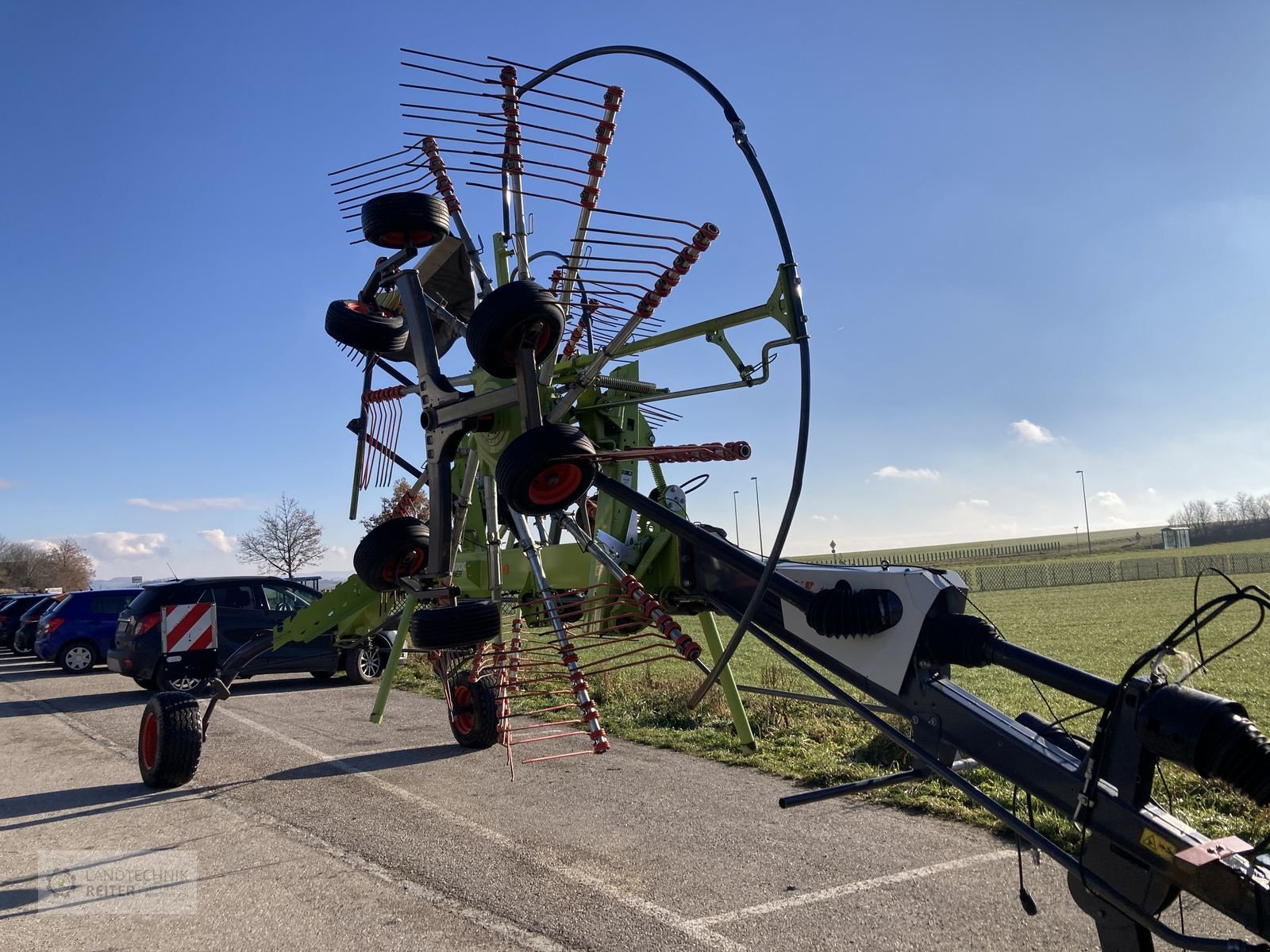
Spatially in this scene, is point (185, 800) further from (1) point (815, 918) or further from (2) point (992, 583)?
(2) point (992, 583)

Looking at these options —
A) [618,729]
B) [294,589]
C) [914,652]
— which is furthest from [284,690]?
[914,652]

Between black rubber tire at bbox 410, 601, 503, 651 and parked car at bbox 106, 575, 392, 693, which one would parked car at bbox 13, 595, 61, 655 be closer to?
parked car at bbox 106, 575, 392, 693

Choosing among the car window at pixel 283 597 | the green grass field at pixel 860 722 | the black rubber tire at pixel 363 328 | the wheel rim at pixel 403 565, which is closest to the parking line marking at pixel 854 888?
the green grass field at pixel 860 722

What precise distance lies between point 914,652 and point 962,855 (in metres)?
2.27

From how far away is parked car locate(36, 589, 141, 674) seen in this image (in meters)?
18.7

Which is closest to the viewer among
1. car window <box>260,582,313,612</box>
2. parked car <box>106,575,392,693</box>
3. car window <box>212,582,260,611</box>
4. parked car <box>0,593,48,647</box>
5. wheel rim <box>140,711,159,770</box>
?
wheel rim <box>140,711,159,770</box>

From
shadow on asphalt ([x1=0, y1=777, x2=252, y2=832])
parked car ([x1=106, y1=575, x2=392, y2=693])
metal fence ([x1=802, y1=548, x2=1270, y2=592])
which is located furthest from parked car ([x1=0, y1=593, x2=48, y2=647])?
metal fence ([x1=802, y1=548, x2=1270, y2=592])

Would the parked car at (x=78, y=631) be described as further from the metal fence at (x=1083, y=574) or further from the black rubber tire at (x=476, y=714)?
the metal fence at (x=1083, y=574)

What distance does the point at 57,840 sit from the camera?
6.30 metres

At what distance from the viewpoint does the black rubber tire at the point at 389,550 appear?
5.42 m

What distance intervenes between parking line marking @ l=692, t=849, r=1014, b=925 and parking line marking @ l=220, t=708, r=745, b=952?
4.0 inches

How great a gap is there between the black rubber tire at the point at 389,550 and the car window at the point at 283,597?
11141mm

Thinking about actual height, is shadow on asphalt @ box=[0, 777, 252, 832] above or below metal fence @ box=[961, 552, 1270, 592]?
below

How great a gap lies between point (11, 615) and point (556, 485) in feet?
96.6
